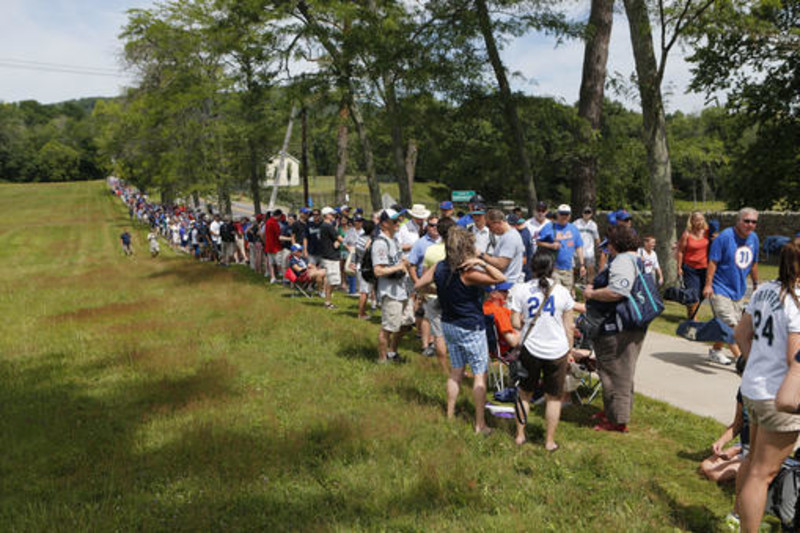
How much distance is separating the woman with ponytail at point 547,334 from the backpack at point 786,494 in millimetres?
1894

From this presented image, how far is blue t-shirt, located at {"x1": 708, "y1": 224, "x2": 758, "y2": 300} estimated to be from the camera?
748 cm

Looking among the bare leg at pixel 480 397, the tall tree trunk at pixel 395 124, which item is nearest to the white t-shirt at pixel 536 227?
the bare leg at pixel 480 397

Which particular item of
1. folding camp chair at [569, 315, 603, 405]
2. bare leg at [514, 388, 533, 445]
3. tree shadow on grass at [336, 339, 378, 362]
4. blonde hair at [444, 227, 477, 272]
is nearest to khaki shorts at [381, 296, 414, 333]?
tree shadow on grass at [336, 339, 378, 362]

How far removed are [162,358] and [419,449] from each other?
5406mm

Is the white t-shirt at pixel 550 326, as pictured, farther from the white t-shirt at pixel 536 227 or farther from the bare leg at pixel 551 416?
the white t-shirt at pixel 536 227

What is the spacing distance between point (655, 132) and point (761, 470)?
473 inches

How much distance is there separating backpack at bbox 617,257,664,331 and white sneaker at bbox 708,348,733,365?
10.9ft

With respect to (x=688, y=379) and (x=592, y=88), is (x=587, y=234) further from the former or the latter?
(x=688, y=379)

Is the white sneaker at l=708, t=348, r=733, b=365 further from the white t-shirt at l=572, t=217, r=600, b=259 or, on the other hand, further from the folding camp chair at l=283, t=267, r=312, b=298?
the folding camp chair at l=283, t=267, r=312, b=298

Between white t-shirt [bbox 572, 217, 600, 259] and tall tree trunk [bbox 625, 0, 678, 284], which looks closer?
white t-shirt [bbox 572, 217, 600, 259]

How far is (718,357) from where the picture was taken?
8109 millimetres

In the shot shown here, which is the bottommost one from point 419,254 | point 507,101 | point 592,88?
point 419,254

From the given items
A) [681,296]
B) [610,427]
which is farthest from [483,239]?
[610,427]

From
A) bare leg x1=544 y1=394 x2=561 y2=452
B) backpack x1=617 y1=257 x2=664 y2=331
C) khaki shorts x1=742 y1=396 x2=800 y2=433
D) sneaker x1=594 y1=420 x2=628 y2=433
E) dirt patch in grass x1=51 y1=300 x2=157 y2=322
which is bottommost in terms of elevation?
dirt patch in grass x1=51 y1=300 x2=157 y2=322
